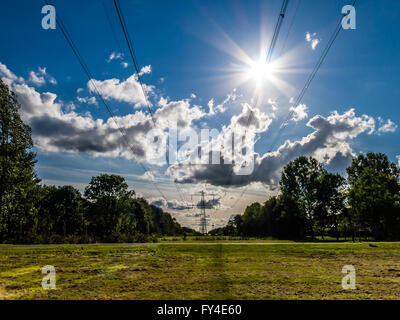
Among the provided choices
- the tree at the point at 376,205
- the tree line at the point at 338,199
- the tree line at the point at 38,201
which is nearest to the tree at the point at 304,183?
the tree line at the point at 338,199

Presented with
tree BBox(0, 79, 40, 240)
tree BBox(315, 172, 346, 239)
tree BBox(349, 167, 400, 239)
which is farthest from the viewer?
tree BBox(315, 172, 346, 239)

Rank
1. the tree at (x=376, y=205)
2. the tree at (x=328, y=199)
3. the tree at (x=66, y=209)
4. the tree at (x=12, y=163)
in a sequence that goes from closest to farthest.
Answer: the tree at (x=12, y=163)
the tree at (x=376, y=205)
the tree at (x=328, y=199)
the tree at (x=66, y=209)

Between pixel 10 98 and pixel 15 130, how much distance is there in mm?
3478

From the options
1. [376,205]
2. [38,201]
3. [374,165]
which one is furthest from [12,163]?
[374,165]

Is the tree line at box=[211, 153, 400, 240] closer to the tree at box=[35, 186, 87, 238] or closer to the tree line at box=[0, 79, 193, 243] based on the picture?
the tree line at box=[0, 79, 193, 243]

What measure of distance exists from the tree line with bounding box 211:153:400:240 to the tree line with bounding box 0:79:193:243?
31.9m

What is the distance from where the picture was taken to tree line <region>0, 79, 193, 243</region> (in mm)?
24370

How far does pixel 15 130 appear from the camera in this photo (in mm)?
24766

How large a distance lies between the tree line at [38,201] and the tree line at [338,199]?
3186cm

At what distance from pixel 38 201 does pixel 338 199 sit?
60301 mm

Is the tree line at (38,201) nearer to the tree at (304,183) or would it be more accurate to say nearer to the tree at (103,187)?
the tree at (103,187)

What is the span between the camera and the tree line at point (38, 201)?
959 inches

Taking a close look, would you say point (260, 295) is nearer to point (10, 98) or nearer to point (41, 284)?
point (41, 284)

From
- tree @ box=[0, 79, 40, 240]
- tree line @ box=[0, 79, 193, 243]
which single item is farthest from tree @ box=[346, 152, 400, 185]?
tree @ box=[0, 79, 40, 240]
